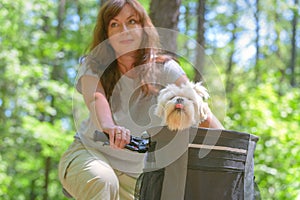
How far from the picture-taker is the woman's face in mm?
2635

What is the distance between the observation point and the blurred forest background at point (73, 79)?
18.4 feet

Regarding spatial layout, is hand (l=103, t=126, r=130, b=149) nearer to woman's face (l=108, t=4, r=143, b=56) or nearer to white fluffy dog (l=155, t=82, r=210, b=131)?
white fluffy dog (l=155, t=82, r=210, b=131)

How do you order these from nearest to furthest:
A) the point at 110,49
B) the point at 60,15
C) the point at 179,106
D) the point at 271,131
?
the point at 179,106, the point at 110,49, the point at 271,131, the point at 60,15

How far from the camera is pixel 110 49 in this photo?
271 cm

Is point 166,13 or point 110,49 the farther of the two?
point 166,13

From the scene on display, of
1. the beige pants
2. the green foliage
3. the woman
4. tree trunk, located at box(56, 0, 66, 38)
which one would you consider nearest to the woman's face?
the woman

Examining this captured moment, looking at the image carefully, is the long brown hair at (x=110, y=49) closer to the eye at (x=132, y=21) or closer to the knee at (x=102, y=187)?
the eye at (x=132, y=21)

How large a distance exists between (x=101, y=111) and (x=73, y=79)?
730 cm

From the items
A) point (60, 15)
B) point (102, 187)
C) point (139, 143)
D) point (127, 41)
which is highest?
point (60, 15)

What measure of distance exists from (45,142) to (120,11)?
5538 millimetres

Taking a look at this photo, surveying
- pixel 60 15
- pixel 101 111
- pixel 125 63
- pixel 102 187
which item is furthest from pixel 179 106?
pixel 60 15

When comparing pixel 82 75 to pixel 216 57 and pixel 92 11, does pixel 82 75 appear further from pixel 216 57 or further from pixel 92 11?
pixel 216 57

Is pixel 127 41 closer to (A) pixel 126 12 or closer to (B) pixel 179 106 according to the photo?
(A) pixel 126 12

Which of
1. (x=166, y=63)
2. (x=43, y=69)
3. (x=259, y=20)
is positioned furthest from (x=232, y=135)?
(x=259, y=20)
